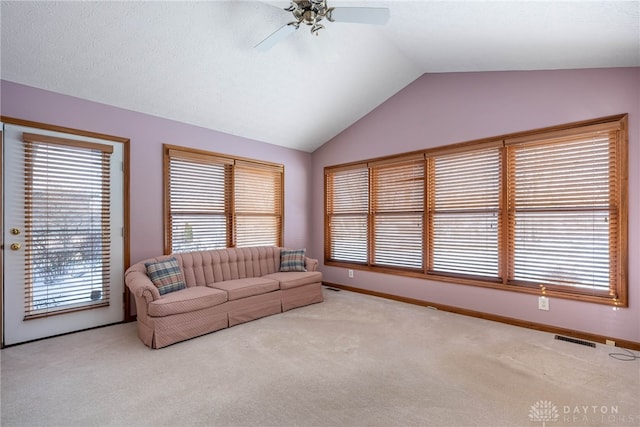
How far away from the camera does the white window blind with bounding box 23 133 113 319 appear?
3.20 metres

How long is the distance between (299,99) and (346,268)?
2930mm

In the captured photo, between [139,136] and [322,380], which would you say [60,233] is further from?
[322,380]

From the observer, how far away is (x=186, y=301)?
10.5ft

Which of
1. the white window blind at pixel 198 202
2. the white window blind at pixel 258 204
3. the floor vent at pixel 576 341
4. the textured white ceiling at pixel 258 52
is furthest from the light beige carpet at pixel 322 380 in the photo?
the textured white ceiling at pixel 258 52

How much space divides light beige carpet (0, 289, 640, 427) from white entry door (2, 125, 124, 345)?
11.8 inches

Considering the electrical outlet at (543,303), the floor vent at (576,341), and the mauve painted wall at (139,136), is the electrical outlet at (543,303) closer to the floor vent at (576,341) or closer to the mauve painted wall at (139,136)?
Result: the floor vent at (576,341)

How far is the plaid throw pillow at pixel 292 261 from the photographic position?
4.82m

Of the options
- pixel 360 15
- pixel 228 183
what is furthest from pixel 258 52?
pixel 228 183

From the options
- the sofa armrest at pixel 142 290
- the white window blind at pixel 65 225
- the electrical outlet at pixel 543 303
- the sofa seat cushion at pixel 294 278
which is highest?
the white window blind at pixel 65 225

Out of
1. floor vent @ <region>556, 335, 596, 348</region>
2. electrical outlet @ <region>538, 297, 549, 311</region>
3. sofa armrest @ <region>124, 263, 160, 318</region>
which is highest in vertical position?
sofa armrest @ <region>124, 263, 160, 318</region>

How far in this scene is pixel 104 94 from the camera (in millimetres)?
3506

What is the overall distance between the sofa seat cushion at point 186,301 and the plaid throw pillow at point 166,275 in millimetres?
90

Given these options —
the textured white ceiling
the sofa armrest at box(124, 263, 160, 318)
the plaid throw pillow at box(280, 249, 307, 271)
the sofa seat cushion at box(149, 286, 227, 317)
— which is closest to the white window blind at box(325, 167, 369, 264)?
the plaid throw pillow at box(280, 249, 307, 271)

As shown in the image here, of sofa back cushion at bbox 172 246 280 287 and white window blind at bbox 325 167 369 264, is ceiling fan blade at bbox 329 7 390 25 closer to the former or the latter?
white window blind at bbox 325 167 369 264
